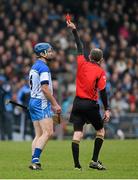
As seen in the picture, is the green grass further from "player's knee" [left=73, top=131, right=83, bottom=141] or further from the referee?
the referee

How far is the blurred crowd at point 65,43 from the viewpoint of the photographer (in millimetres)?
28625

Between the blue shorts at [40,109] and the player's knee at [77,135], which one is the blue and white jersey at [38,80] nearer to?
the blue shorts at [40,109]

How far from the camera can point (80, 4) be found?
1378 inches

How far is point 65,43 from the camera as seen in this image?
32062 mm

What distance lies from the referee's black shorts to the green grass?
0.82 m

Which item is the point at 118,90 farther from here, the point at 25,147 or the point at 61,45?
the point at 25,147

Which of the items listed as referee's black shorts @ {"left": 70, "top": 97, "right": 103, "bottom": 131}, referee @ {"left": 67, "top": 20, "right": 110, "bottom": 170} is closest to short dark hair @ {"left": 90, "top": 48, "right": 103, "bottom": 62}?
referee @ {"left": 67, "top": 20, "right": 110, "bottom": 170}

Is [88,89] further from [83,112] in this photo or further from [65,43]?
[65,43]

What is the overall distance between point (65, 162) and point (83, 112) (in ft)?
7.53

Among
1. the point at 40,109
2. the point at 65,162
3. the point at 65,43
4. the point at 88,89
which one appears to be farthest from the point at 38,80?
the point at 65,43

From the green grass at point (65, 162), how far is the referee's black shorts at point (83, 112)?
82cm

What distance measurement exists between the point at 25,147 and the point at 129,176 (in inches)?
330

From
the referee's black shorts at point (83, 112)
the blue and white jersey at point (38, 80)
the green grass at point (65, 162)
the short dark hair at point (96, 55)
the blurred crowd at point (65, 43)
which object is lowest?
the green grass at point (65, 162)

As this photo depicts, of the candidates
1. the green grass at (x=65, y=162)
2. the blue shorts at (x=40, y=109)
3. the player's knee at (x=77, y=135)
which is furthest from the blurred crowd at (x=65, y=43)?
the player's knee at (x=77, y=135)
